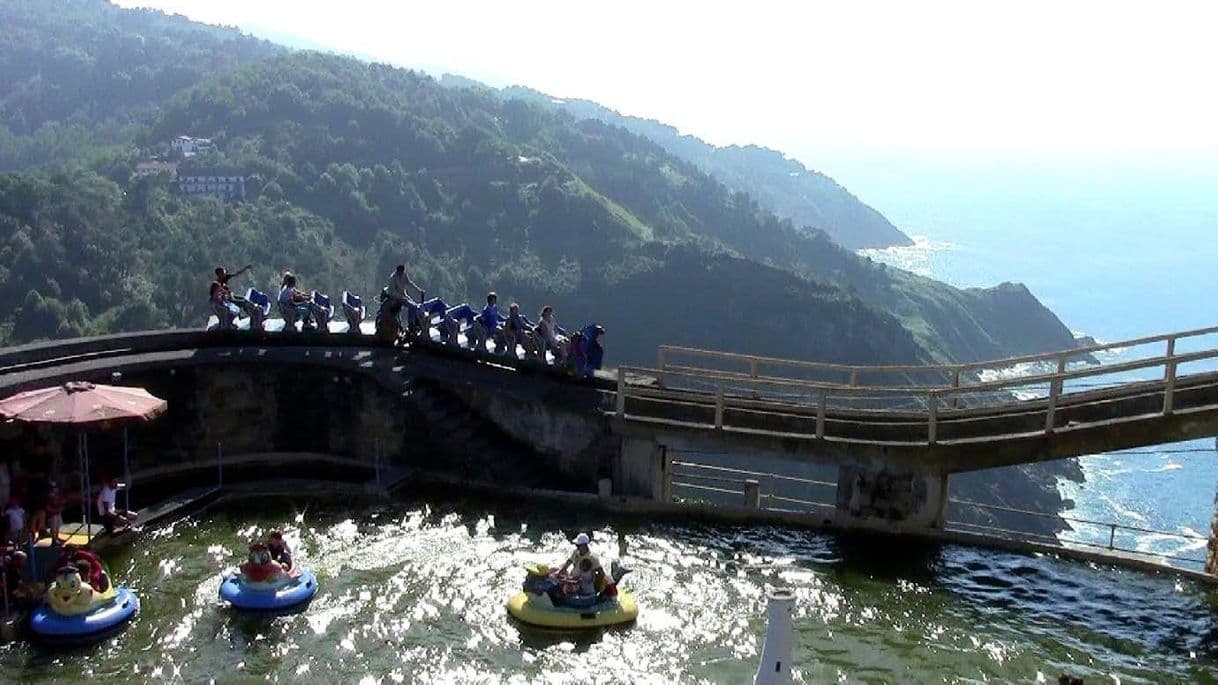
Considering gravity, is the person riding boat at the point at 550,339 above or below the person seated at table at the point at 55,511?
above

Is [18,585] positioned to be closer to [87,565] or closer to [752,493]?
[87,565]

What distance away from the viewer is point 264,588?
56.1ft

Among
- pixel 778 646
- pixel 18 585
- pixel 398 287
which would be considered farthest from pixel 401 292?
pixel 778 646

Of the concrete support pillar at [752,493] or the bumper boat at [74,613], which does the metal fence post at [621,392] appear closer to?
the concrete support pillar at [752,493]

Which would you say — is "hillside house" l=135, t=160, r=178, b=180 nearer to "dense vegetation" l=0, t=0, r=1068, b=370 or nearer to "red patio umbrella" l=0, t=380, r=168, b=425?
"dense vegetation" l=0, t=0, r=1068, b=370

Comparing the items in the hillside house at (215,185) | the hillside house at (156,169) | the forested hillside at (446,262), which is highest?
the hillside house at (156,169)

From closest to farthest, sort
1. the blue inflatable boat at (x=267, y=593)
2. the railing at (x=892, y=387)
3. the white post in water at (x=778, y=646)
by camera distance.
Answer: the white post in water at (x=778, y=646) < the blue inflatable boat at (x=267, y=593) < the railing at (x=892, y=387)

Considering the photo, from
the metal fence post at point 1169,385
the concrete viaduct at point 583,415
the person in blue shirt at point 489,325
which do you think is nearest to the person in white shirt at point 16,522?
the concrete viaduct at point 583,415

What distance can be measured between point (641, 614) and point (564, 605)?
1.31 meters

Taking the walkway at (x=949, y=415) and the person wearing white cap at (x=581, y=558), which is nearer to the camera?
the person wearing white cap at (x=581, y=558)

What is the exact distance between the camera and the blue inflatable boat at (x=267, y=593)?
55.7 ft

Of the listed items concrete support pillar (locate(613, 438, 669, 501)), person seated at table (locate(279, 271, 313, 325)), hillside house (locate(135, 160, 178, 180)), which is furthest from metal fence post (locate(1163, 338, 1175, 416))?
hillside house (locate(135, 160, 178, 180))

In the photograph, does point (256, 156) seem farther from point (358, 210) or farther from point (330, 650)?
point (330, 650)

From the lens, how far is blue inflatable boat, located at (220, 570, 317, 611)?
1697cm
